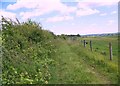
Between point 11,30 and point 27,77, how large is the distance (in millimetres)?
5764

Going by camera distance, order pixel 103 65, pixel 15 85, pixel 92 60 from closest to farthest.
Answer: pixel 15 85 → pixel 103 65 → pixel 92 60

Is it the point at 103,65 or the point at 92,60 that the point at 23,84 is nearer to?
the point at 103,65

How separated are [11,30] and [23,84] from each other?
6416mm

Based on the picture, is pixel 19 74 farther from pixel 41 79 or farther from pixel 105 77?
pixel 105 77

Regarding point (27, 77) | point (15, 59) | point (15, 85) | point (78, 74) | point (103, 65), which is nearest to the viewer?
point (15, 85)

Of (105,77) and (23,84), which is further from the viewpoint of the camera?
(105,77)

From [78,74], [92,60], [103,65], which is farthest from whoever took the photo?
[92,60]

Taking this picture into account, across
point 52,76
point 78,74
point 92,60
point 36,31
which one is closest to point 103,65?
point 92,60

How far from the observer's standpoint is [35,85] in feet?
26.2

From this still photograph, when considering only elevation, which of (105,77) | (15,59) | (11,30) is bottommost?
(105,77)

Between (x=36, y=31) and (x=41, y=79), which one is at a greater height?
(x=36, y=31)

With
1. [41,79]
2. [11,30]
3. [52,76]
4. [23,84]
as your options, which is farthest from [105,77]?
[11,30]

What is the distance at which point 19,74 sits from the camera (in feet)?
28.0

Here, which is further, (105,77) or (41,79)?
(105,77)
